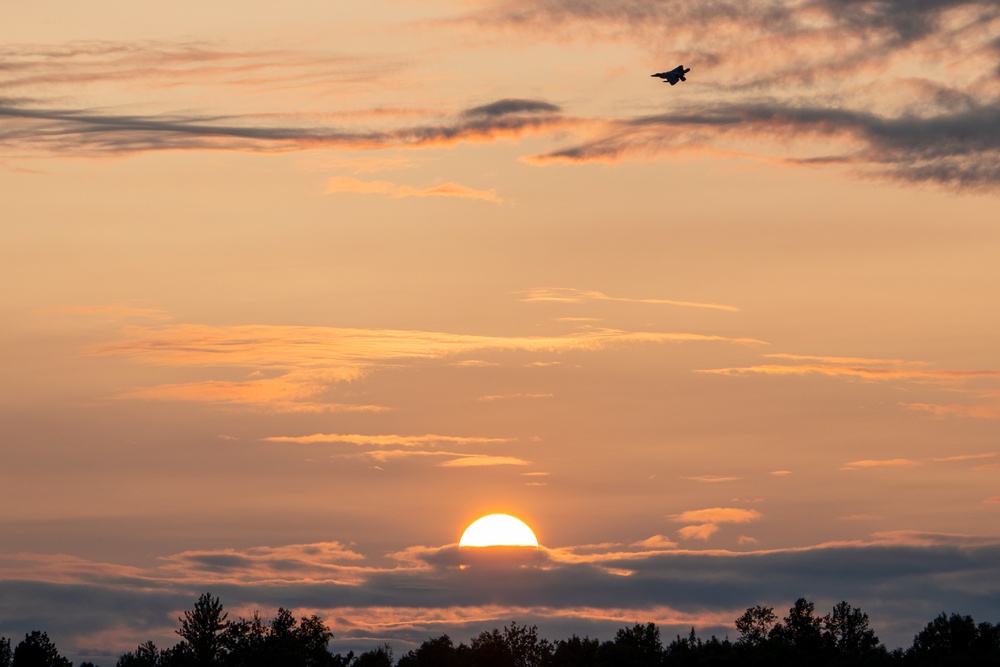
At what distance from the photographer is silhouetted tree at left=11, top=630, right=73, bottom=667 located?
176750mm

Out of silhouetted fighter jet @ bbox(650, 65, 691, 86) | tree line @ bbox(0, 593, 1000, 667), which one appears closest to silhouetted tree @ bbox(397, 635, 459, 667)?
tree line @ bbox(0, 593, 1000, 667)

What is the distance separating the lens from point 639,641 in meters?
179

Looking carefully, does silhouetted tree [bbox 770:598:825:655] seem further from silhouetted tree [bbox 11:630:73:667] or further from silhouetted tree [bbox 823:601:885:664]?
silhouetted tree [bbox 11:630:73:667]

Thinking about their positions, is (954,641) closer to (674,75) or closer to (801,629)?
(801,629)

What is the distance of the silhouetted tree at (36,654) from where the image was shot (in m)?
177

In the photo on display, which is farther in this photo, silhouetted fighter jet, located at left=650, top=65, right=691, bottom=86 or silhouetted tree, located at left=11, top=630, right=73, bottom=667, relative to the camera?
silhouetted tree, located at left=11, top=630, right=73, bottom=667

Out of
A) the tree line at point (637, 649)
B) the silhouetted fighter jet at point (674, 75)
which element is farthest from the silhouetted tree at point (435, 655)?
the silhouetted fighter jet at point (674, 75)

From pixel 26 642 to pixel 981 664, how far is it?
10405 cm

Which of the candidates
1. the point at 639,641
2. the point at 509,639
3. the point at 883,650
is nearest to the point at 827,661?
the point at 883,650

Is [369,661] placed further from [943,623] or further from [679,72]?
[679,72]

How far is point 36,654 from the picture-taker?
178 m

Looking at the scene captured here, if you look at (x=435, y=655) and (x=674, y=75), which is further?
(x=435, y=655)

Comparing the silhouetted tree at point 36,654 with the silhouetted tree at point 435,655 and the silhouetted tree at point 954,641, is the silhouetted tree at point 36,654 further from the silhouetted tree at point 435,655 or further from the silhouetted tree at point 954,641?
the silhouetted tree at point 954,641

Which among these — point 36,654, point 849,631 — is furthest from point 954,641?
point 36,654
